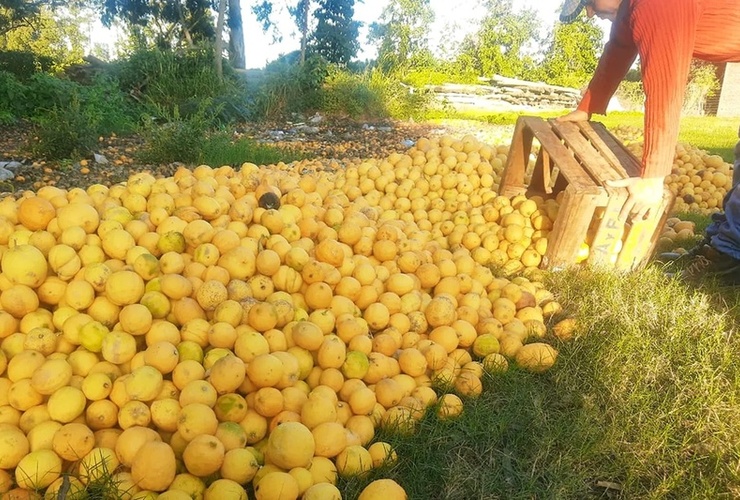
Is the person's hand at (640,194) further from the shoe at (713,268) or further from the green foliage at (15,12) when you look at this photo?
the green foliage at (15,12)

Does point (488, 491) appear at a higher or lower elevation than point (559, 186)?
lower

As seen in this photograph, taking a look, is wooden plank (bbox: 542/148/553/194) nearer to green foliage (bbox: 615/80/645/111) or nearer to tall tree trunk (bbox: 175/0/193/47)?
tall tree trunk (bbox: 175/0/193/47)

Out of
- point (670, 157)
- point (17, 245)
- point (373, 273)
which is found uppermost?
point (670, 157)

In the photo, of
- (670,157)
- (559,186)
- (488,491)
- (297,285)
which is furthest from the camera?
(559,186)

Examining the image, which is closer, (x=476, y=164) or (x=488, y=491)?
(x=488, y=491)

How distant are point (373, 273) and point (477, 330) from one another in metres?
0.66

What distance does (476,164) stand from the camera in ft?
15.2

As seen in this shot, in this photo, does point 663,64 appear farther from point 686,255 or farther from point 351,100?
point 351,100

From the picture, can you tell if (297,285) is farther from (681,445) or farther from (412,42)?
(412,42)

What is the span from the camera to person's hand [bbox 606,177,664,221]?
126 inches

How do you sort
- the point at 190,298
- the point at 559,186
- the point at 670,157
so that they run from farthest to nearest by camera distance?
the point at 559,186
the point at 670,157
the point at 190,298

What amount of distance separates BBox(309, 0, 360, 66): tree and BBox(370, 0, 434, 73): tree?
4854mm

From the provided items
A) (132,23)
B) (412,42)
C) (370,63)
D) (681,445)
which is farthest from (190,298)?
(412,42)

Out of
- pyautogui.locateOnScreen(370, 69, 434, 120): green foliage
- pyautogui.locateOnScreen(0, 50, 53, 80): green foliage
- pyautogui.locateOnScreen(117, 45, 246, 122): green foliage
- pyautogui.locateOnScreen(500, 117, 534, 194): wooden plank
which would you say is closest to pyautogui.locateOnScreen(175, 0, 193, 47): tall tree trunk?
pyautogui.locateOnScreen(117, 45, 246, 122): green foliage
